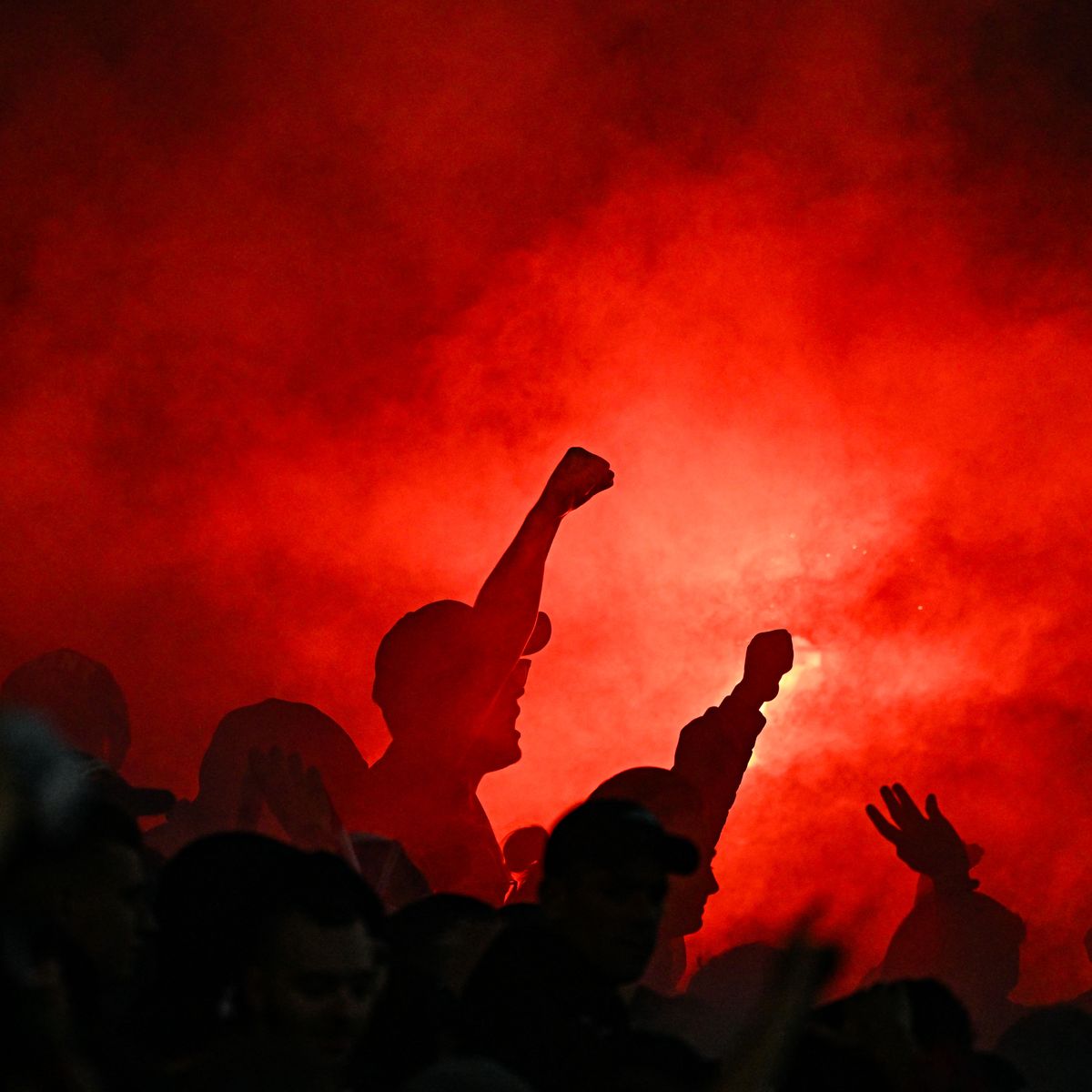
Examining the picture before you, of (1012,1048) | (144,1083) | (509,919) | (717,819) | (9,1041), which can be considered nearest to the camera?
(9,1041)

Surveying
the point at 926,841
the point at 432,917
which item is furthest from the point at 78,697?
the point at 432,917

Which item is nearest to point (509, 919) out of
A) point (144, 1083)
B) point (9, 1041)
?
point (144, 1083)

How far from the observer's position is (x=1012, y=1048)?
4156 millimetres

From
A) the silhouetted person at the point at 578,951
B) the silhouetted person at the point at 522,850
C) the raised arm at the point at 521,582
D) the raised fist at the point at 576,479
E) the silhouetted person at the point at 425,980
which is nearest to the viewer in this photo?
the silhouetted person at the point at 578,951

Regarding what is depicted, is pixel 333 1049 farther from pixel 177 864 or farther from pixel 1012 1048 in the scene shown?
pixel 1012 1048

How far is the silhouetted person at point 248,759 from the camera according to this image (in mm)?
A: 6969

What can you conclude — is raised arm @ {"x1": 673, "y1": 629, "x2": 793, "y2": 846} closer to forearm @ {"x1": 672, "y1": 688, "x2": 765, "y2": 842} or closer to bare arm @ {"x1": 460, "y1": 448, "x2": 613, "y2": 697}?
forearm @ {"x1": 672, "y1": 688, "x2": 765, "y2": 842}

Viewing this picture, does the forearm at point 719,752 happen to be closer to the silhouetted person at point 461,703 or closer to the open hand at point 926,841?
the silhouetted person at point 461,703

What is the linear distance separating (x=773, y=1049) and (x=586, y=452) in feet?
17.4

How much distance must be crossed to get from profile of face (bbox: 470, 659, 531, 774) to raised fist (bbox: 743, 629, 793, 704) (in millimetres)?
1118

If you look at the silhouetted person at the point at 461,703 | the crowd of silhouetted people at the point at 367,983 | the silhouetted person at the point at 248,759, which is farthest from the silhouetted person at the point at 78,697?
the crowd of silhouetted people at the point at 367,983

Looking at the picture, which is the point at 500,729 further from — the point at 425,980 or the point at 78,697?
the point at 425,980

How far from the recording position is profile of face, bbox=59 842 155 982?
2746 millimetres

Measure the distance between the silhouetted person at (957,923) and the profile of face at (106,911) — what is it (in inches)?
164
